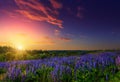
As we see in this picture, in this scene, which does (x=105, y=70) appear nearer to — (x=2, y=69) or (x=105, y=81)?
(x=105, y=81)

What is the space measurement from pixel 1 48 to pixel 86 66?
23.1 metres

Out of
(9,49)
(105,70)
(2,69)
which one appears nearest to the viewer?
(105,70)

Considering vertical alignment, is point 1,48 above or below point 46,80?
above

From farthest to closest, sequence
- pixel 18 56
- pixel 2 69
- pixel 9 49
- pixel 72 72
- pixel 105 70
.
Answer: pixel 9 49 → pixel 18 56 → pixel 2 69 → pixel 105 70 → pixel 72 72

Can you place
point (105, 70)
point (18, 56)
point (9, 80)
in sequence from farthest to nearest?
point (18, 56)
point (105, 70)
point (9, 80)

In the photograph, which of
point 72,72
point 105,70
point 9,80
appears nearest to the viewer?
point 9,80

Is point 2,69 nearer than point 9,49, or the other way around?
point 2,69

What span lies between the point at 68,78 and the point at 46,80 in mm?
801

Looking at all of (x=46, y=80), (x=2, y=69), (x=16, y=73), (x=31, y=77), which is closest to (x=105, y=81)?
(x=46, y=80)

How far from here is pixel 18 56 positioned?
2402 cm

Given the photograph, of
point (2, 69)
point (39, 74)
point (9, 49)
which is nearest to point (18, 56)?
point (9, 49)

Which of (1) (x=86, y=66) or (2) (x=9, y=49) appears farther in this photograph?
(2) (x=9, y=49)

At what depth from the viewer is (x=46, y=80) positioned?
26.9ft

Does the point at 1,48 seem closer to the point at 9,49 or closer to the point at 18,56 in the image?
the point at 9,49
